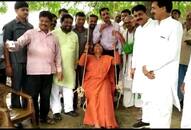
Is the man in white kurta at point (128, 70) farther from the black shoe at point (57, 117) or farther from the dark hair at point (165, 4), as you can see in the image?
the dark hair at point (165, 4)

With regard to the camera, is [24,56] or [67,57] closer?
[24,56]

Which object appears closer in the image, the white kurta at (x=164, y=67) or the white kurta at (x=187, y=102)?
the white kurta at (x=164, y=67)

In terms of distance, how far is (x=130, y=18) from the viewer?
7316mm

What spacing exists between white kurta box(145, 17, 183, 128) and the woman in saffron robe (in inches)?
56.7

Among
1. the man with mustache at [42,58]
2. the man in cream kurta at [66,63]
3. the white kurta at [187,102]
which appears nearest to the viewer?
the white kurta at [187,102]

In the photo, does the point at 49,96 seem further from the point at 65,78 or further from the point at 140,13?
the point at 140,13

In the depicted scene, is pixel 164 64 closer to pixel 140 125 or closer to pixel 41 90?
pixel 140 125

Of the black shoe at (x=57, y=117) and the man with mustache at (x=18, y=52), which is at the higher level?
the man with mustache at (x=18, y=52)

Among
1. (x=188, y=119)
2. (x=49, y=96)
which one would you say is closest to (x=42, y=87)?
(x=49, y=96)

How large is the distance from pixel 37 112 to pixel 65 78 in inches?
31.0

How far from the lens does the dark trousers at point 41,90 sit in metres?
5.88

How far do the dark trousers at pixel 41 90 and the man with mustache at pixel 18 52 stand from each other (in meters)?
0.20

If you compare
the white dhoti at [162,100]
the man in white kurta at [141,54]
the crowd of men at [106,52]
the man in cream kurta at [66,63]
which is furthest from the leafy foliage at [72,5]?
the white dhoti at [162,100]

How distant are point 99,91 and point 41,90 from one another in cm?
90
